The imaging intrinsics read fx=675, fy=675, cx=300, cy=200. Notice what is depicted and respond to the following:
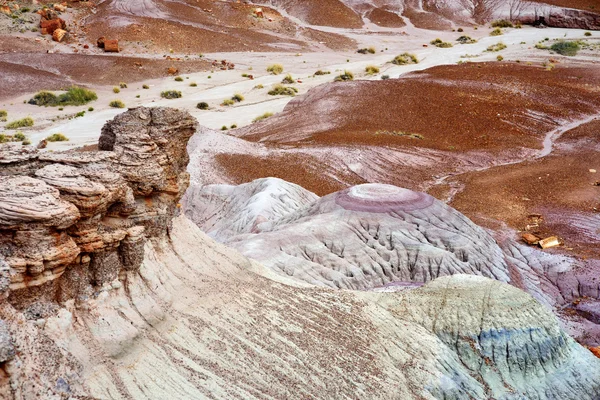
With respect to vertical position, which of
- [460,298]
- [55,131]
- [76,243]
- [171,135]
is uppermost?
[171,135]

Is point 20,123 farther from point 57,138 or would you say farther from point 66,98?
point 66,98

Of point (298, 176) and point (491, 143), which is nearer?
point (298, 176)

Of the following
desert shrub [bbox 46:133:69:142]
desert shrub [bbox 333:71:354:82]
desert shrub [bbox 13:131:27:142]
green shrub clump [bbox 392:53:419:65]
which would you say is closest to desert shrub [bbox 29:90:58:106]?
desert shrub [bbox 13:131:27:142]

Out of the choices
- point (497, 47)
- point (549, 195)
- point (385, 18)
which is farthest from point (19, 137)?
point (385, 18)

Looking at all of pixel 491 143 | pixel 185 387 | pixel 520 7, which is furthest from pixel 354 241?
pixel 520 7

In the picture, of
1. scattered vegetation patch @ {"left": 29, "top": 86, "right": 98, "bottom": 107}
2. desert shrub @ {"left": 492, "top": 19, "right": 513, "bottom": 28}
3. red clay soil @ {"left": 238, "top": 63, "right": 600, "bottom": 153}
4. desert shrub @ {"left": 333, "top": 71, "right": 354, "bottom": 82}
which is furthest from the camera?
desert shrub @ {"left": 492, "top": 19, "right": 513, "bottom": 28}

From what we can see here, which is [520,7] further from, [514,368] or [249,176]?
[514,368]

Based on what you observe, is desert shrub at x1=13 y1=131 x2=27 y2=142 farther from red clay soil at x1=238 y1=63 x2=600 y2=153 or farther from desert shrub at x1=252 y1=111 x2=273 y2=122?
desert shrub at x1=252 y1=111 x2=273 y2=122
